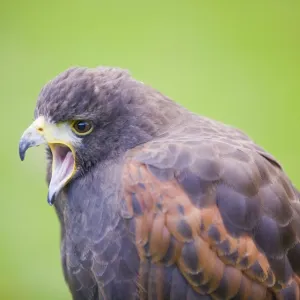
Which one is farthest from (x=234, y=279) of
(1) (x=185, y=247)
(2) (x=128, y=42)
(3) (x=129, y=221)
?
(2) (x=128, y=42)

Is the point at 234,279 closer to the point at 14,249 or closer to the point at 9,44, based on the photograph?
the point at 14,249

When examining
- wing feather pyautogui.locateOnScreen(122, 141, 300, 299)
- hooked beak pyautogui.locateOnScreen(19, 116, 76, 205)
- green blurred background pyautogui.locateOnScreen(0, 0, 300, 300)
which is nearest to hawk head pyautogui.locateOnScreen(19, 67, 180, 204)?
hooked beak pyautogui.locateOnScreen(19, 116, 76, 205)

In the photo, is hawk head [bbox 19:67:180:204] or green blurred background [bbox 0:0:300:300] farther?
green blurred background [bbox 0:0:300:300]

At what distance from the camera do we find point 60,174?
1752 millimetres

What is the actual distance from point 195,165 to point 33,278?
1.84 metres

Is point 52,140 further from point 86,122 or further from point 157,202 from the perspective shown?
point 157,202

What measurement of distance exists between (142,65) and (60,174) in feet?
5.34

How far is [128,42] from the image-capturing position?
335 cm

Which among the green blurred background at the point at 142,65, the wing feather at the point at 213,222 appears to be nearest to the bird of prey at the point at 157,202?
the wing feather at the point at 213,222

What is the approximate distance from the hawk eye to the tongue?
10 centimetres

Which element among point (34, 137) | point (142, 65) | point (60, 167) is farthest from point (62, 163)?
point (142, 65)

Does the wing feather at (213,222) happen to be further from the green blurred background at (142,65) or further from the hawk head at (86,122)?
the green blurred background at (142,65)

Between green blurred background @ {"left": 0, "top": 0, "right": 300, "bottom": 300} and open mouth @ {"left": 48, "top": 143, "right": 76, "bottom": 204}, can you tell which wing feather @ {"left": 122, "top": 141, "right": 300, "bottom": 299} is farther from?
green blurred background @ {"left": 0, "top": 0, "right": 300, "bottom": 300}

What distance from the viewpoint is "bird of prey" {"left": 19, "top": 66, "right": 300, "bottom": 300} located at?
158cm
